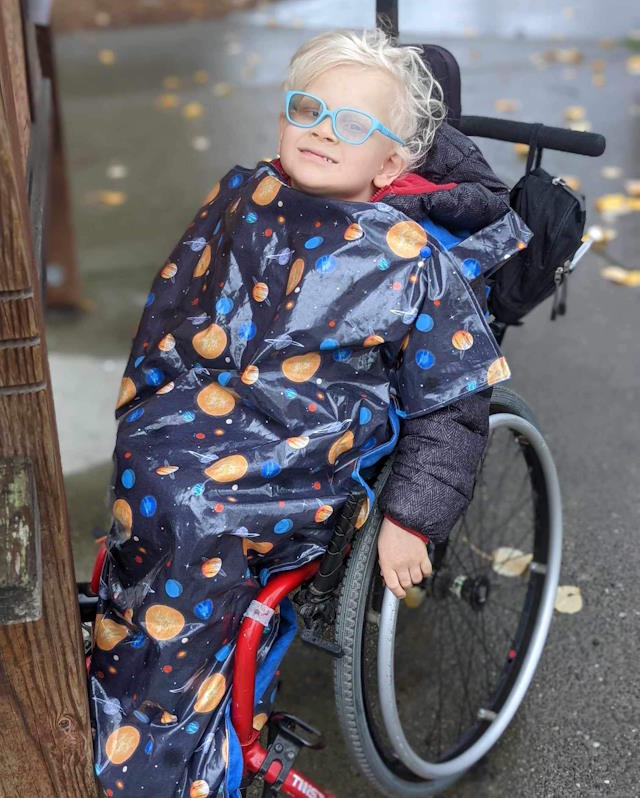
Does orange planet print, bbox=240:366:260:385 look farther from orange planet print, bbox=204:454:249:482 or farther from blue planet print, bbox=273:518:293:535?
blue planet print, bbox=273:518:293:535

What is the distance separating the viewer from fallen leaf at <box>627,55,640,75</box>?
6581 millimetres

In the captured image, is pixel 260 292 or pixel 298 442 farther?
pixel 260 292

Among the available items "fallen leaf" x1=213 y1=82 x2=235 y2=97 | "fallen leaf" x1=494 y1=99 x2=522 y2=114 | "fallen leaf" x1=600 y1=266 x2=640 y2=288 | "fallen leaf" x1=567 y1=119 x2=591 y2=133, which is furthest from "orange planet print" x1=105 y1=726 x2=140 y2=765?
"fallen leaf" x1=213 y1=82 x2=235 y2=97

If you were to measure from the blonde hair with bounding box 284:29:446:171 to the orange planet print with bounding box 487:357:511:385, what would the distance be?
46 cm

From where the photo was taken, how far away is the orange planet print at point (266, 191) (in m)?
1.91

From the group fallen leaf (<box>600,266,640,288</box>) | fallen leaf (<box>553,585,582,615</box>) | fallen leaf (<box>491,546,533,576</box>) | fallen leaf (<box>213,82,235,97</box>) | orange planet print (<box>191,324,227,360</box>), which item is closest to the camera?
orange planet print (<box>191,324,227,360</box>)

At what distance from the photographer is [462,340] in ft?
5.87

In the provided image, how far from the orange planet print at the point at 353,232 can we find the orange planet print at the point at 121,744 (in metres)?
0.94

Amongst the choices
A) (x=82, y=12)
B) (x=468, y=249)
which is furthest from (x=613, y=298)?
(x=82, y=12)

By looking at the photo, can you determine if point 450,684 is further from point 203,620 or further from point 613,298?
point 613,298

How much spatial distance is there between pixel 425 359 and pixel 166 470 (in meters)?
0.50

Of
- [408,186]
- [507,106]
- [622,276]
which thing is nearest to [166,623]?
[408,186]

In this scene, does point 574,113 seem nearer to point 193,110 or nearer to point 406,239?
point 193,110

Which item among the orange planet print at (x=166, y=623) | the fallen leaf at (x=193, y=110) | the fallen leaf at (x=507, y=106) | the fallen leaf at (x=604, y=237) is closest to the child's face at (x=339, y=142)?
the orange planet print at (x=166, y=623)
